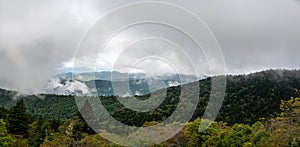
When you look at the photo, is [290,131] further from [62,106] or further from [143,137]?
[62,106]

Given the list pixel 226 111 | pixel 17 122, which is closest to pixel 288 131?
pixel 17 122

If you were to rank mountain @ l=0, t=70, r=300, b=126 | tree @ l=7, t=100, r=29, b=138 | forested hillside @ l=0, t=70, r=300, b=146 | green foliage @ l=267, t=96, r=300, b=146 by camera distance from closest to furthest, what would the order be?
green foliage @ l=267, t=96, r=300, b=146 < forested hillside @ l=0, t=70, r=300, b=146 < tree @ l=7, t=100, r=29, b=138 < mountain @ l=0, t=70, r=300, b=126

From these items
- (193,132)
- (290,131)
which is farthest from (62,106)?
(290,131)

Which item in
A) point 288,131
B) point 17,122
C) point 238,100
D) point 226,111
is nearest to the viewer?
point 288,131

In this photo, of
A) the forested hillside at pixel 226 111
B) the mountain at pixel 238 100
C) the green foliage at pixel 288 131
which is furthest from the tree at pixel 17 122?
the green foliage at pixel 288 131

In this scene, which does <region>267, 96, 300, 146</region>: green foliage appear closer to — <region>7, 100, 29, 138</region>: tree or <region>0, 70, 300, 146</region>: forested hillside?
<region>0, 70, 300, 146</region>: forested hillside

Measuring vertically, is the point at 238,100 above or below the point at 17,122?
above

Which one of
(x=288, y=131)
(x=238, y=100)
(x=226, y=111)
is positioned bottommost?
(x=288, y=131)

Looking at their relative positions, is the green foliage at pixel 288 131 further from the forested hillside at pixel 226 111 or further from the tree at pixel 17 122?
the tree at pixel 17 122

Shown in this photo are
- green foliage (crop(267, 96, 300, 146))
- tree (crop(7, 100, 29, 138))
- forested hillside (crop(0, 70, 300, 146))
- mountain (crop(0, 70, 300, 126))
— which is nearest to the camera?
green foliage (crop(267, 96, 300, 146))

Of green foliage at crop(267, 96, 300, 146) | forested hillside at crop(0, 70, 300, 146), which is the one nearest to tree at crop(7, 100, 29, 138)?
forested hillside at crop(0, 70, 300, 146)

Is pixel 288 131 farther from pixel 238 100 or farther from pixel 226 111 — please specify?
pixel 238 100

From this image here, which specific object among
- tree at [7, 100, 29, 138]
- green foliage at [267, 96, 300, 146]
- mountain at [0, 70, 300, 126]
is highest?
mountain at [0, 70, 300, 126]
